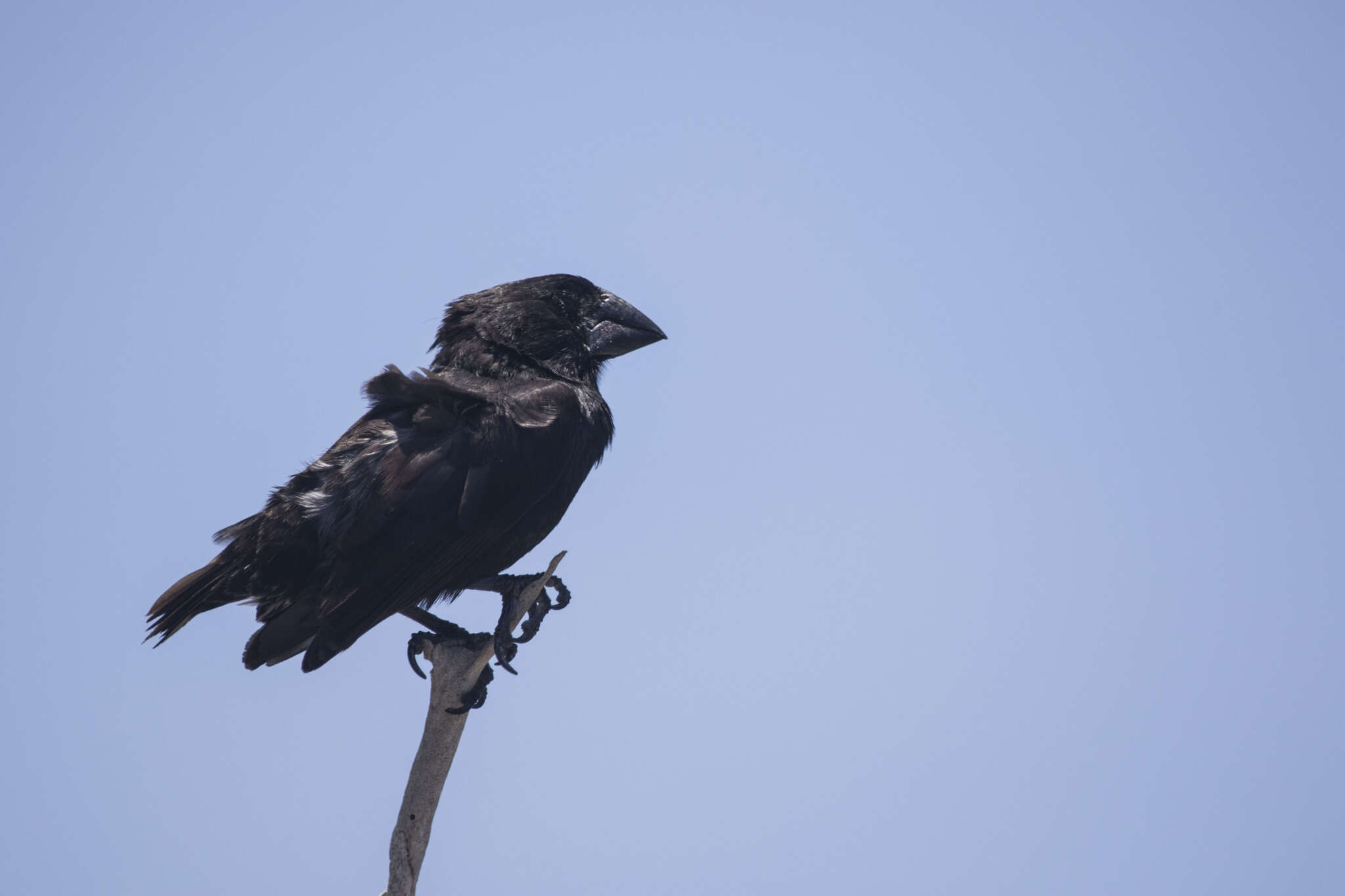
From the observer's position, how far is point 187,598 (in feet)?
19.9

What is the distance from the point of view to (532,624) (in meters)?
6.48

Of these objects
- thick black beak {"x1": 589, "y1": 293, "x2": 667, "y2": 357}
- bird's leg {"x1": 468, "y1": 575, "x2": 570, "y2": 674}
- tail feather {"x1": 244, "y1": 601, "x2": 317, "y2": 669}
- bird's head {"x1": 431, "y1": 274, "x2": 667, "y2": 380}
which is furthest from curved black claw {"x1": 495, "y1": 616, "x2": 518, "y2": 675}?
thick black beak {"x1": 589, "y1": 293, "x2": 667, "y2": 357}

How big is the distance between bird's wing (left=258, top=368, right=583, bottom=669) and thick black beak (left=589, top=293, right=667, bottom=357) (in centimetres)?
87

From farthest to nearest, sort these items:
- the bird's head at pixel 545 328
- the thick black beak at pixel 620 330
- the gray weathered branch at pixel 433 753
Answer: the thick black beak at pixel 620 330, the bird's head at pixel 545 328, the gray weathered branch at pixel 433 753

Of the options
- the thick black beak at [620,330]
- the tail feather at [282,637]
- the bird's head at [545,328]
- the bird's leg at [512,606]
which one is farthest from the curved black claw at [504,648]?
the thick black beak at [620,330]

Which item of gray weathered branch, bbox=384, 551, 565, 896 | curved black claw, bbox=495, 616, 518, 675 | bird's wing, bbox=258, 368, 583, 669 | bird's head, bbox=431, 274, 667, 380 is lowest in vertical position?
gray weathered branch, bbox=384, 551, 565, 896

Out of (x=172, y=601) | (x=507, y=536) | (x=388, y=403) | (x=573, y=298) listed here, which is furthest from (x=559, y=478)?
(x=172, y=601)

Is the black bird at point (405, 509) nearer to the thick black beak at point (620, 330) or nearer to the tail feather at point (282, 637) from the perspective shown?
the tail feather at point (282, 637)

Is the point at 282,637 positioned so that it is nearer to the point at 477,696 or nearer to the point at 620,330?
the point at 477,696

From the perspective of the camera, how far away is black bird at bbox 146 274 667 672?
5.89 metres

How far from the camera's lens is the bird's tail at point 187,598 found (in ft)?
19.8

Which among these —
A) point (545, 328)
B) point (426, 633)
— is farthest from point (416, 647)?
point (545, 328)

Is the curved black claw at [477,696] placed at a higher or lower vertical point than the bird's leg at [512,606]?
lower

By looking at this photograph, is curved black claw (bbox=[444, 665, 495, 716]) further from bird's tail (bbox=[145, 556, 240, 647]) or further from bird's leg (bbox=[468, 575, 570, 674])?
bird's tail (bbox=[145, 556, 240, 647])
